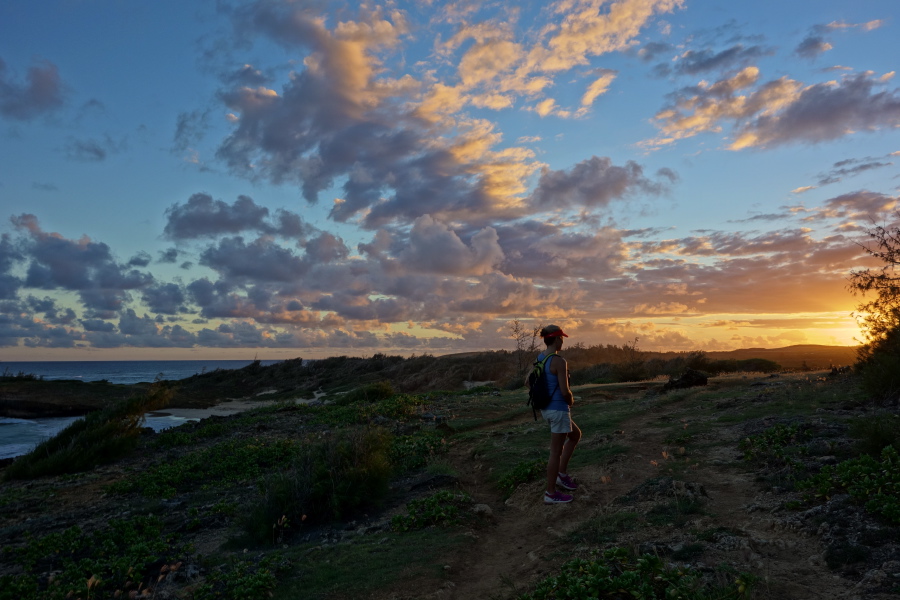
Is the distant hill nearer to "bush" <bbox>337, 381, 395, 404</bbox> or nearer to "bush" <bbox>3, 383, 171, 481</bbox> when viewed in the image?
"bush" <bbox>337, 381, 395, 404</bbox>

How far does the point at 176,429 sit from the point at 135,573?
46.3 ft

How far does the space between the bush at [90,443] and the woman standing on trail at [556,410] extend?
42.4 ft

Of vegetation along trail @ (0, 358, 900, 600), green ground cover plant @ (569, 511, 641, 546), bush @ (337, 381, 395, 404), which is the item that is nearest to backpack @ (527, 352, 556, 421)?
vegetation along trail @ (0, 358, 900, 600)

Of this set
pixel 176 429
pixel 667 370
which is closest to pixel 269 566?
pixel 176 429

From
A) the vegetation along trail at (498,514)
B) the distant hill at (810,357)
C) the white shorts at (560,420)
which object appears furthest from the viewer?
the distant hill at (810,357)

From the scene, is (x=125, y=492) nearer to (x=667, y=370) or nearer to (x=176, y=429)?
(x=176, y=429)

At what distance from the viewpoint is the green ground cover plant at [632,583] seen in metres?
3.99

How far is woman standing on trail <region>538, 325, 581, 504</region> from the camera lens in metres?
7.16

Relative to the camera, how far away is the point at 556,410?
7203 mm

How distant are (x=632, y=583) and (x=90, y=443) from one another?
1571 cm

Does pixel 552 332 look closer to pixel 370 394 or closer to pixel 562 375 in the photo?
pixel 562 375

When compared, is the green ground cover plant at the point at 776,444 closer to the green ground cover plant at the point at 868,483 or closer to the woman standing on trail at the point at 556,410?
the green ground cover plant at the point at 868,483

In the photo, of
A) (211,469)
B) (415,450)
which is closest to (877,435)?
(415,450)

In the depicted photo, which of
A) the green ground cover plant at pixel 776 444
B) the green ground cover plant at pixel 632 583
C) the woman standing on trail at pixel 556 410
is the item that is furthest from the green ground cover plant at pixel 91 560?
the green ground cover plant at pixel 776 444
